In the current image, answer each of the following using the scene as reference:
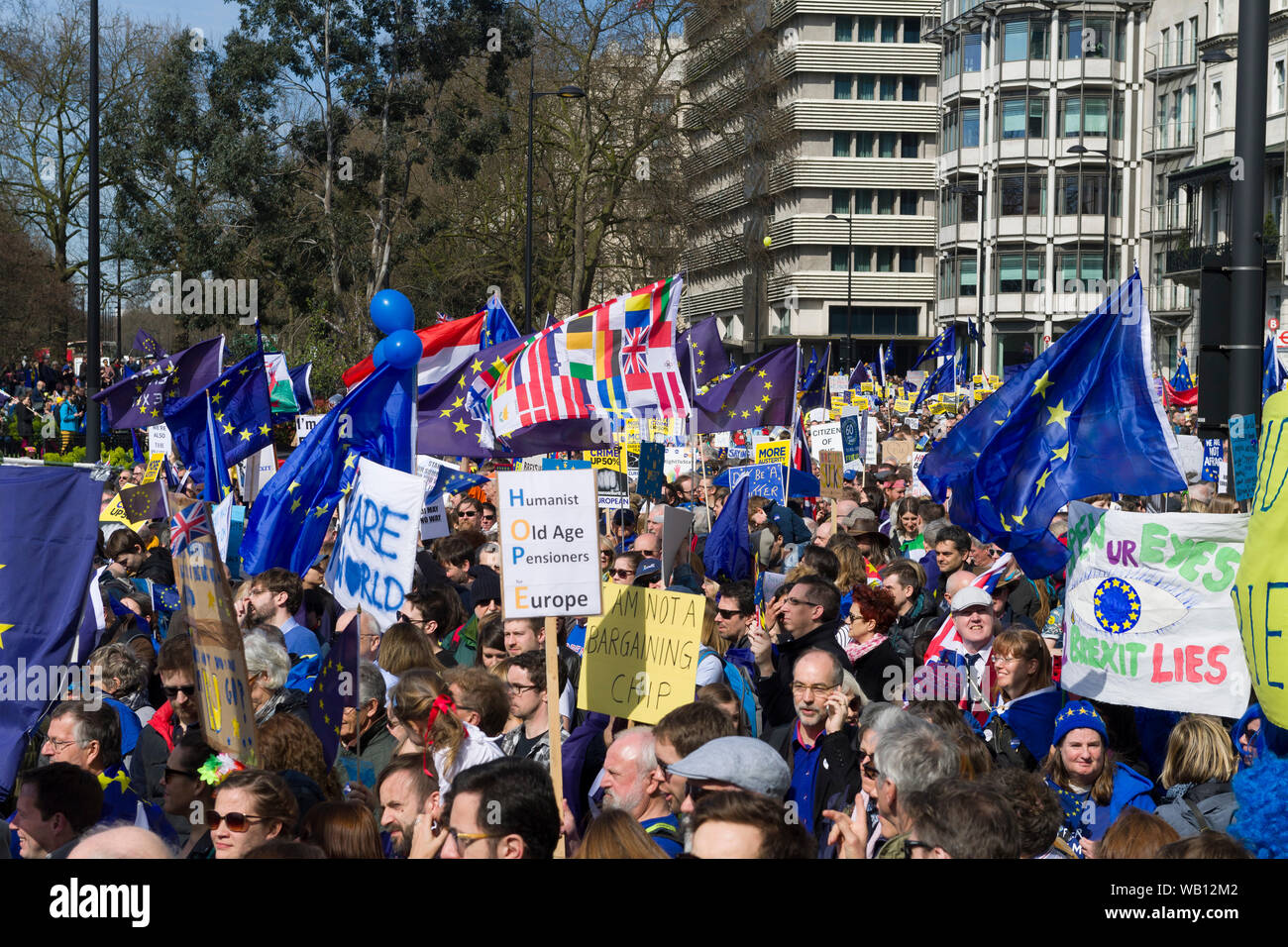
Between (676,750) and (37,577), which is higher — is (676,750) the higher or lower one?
the lower one

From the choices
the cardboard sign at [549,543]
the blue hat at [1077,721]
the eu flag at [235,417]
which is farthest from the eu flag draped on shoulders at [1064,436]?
the eu flag at [235,417]

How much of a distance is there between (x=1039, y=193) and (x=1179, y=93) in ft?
29.8

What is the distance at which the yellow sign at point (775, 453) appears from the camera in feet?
49.5

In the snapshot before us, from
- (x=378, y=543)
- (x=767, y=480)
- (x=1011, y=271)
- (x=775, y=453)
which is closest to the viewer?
(x=378, y=543)

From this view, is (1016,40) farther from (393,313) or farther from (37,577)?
(37,577)

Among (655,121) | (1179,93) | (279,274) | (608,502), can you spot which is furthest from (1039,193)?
(608,502)

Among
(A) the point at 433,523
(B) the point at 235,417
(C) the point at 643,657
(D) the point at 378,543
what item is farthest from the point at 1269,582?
(B) the point at 235,417

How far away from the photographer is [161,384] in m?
17.2

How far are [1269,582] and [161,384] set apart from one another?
Result: 48.0ft

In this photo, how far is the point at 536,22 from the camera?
3931 cm

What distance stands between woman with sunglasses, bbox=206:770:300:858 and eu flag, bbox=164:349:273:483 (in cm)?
872

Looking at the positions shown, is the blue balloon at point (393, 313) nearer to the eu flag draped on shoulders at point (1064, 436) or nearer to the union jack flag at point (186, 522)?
the union jack flag at point (186, 522)

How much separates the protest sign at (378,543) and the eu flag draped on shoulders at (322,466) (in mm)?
2249

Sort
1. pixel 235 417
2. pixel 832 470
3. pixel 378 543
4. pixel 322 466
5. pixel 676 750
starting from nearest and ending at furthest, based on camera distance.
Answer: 1. pixel 676 750
2. pixel 378 543
3. pixel 322 466
4. pixel 235 417
5. pixel 832 470
